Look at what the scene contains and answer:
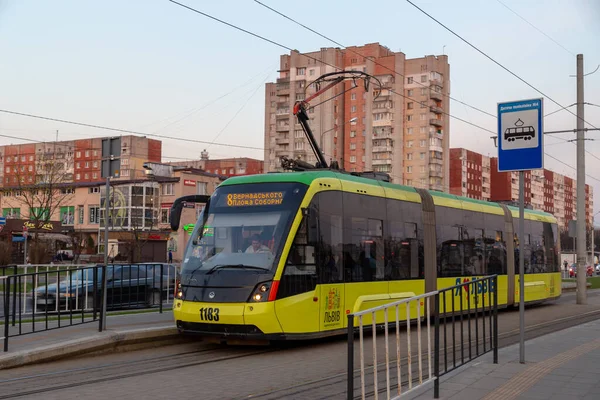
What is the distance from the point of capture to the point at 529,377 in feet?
27.4

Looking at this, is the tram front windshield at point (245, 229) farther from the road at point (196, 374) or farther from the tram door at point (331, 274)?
the road at point (196, 374)

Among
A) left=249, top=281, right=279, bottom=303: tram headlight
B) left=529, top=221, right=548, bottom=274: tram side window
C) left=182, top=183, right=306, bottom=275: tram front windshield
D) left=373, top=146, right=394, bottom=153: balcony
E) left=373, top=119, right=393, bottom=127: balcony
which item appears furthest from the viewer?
left=373, top=146, right=394, bottom=153: balcony

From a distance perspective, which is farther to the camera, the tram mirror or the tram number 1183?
the tram mirror

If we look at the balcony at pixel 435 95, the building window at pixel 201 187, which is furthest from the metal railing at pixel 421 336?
the balcony at pixel 435 95

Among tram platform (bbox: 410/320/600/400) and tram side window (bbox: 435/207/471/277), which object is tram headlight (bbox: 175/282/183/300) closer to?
tram platform (bbox: 410/320/600/400)

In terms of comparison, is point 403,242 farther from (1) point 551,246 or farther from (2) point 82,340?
(1) point 551,246

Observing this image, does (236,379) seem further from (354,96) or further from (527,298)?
(354,96)

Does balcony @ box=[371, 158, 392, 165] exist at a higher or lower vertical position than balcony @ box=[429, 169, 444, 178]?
higher

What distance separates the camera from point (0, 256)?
4066 centimetres

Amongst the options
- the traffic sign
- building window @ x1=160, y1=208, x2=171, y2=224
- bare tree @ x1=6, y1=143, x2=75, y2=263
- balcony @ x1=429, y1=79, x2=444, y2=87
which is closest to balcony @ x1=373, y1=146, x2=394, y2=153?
balcony @ x1=429, y1=79, x2=444, y2=87

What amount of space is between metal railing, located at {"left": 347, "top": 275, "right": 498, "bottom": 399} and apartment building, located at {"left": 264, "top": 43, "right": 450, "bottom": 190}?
290 feet

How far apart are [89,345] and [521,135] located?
7204 mm

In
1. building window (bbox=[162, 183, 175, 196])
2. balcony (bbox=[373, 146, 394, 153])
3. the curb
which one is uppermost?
balcony (bbox=[373, 146, 394, 153])

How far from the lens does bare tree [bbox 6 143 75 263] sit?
152 ft
